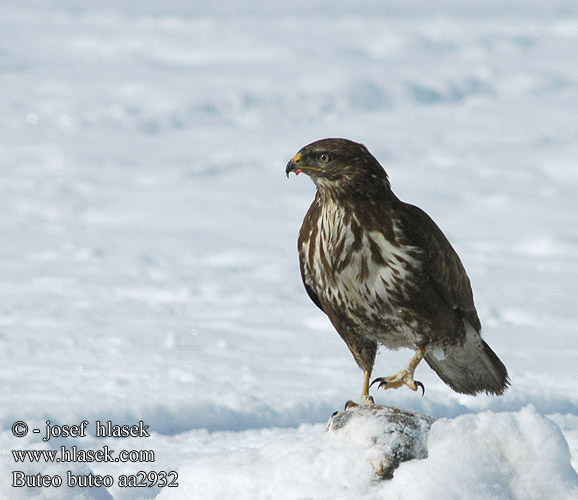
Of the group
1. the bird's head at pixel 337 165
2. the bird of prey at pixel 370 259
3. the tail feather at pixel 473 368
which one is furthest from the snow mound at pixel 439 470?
the tail feather at pixel 473 368

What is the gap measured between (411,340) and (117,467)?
187 cm

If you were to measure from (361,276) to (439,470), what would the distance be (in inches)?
50.7

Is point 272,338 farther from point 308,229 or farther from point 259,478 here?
point 259,478

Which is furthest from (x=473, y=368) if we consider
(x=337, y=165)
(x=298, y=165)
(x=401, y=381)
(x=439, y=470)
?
(x=439, y=470)

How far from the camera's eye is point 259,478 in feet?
14.0

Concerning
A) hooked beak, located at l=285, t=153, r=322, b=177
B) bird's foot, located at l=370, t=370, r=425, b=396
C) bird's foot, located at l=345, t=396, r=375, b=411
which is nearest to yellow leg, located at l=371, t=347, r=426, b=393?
bird's foot, located at l=370, t=370, r=425, b=396

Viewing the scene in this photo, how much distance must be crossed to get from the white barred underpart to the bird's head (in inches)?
5.9

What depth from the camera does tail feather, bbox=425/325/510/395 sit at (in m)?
5.65

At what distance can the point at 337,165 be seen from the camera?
4.97 metres

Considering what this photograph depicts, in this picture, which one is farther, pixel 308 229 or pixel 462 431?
pixel 308 229

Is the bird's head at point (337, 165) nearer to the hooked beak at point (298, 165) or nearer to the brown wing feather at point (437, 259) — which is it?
the hooked beak at point (298, 165)

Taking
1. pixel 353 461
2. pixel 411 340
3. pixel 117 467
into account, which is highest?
pixel 411 340

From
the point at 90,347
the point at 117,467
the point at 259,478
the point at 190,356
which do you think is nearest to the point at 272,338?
the point at 190,356

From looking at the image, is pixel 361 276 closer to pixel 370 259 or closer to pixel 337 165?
pixel 370 259
